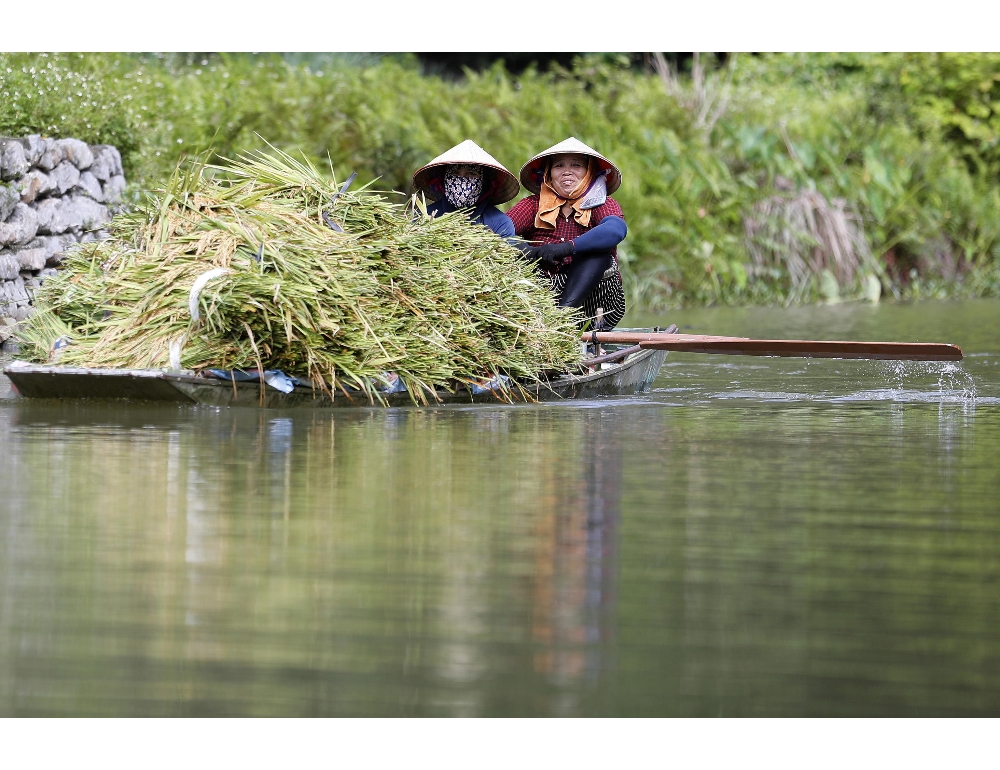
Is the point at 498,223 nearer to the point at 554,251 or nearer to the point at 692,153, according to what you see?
the point at 554,251

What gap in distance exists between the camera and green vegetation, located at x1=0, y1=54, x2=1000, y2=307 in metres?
19.9

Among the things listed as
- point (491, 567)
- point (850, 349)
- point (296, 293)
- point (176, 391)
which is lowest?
point (491, 567)

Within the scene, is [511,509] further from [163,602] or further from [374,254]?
A: [374,254]

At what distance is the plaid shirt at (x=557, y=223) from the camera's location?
11.2 meters

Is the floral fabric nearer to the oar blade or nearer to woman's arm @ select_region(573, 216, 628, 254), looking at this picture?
woman's arm @ select_region(573, 216, 628, 254)

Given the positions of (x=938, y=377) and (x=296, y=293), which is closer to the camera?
(x=296, y=293)

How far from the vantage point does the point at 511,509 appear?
19.5ft

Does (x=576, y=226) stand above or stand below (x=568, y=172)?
below

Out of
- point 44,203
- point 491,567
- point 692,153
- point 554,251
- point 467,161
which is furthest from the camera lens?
point 692,153

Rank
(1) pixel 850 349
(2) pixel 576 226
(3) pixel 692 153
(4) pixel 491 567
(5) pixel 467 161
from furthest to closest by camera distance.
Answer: (3) pixel 692 153 < (2) pixel 576 226 < (5) pixel 467 161 < (1) pixel 850 349 < (4) pixel 491 567

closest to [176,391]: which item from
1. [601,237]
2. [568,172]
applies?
[601,237]

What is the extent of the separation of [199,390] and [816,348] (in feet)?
11.5

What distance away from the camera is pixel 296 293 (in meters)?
8.56

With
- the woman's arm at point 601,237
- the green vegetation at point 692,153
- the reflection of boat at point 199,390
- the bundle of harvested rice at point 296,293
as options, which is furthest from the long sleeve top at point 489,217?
the green vegetation at point 692,153
